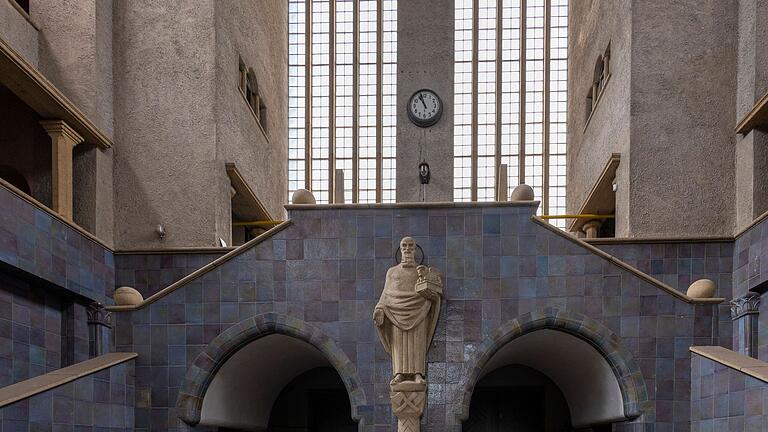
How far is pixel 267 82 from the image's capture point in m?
25.2

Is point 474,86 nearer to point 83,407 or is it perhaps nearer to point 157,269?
point 157,269

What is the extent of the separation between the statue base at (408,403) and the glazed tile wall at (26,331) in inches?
249

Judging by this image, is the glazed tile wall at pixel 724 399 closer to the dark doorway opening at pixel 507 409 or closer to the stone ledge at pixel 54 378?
the dark doorway opening at pixel 507 409

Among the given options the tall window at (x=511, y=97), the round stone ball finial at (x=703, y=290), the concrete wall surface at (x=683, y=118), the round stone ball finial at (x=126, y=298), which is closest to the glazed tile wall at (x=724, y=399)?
the round stone ball finial at (x=703, y=290)

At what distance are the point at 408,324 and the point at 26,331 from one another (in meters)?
6.58

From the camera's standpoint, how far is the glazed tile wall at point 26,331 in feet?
46.3

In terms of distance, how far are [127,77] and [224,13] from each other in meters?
2.70

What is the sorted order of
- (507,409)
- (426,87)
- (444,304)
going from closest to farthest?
(444,304), (507,409), (426,87)

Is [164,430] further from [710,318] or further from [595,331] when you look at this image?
[710,318]

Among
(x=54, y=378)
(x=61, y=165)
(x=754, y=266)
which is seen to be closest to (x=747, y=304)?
(x=754, y=266)

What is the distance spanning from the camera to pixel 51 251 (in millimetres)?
15367

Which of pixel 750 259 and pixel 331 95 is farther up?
pixel 331 95

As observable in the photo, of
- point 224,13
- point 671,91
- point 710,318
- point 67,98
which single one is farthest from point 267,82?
point 710,318

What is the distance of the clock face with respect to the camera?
26.9 m
